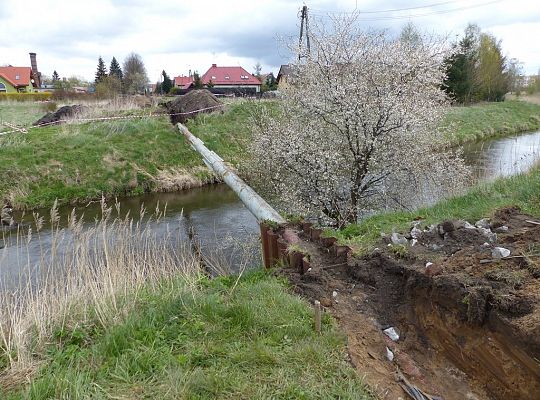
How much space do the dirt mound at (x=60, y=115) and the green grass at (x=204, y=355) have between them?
19.7 m

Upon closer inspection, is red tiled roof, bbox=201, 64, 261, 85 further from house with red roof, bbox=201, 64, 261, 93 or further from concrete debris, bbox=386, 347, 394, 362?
concrete debris, bbox=386, 347, 394, 362

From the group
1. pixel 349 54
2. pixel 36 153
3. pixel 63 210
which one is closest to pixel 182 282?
pixel 349 54

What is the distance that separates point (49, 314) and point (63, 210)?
11.3 m

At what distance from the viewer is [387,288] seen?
14.6 feet

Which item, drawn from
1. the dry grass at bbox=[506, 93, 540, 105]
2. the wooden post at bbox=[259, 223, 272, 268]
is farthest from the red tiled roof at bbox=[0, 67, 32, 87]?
the wooden post at bbox=[259, 223, 272, 268]

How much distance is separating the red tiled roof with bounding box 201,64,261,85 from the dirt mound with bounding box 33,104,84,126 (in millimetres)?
39671

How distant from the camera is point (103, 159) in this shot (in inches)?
674

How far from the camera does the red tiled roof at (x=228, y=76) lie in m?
61.1

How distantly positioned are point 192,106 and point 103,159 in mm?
7922

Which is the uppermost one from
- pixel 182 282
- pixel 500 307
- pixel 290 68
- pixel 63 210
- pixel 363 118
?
pixel 290 68

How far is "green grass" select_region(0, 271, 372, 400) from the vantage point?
9.98 feet

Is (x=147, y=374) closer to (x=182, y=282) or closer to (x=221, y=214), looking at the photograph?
(x=182, y=282)

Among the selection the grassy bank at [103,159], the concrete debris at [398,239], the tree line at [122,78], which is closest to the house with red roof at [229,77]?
the tree line at [122,78]

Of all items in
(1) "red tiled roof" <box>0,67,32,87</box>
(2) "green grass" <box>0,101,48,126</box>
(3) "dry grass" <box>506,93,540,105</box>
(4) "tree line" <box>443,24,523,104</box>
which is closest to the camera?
(2) "green grass" <box>0,101,48,126</box>
